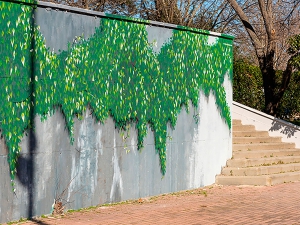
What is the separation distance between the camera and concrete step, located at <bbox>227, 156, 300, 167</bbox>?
13148mm

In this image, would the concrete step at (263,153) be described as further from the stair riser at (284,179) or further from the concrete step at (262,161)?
the stair riser at (284,179)

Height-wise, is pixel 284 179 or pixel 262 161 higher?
pixel 262 161

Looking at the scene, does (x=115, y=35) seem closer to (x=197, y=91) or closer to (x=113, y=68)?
(x=113, y=68)

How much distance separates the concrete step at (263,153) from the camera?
13.6 metres

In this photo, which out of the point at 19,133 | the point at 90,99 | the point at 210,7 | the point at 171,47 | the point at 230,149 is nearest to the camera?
the point at 19,133

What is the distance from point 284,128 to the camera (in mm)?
15664

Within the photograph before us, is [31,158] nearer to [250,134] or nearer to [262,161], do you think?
[262,161]

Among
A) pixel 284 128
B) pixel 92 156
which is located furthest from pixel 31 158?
pixel 284 128

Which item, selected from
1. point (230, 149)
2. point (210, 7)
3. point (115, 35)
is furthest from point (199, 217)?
point (210, 7)

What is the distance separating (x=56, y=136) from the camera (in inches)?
360

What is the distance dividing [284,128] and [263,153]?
6.54 ft

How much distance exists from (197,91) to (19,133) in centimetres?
493

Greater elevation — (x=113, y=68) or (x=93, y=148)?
(x=113, y=68)

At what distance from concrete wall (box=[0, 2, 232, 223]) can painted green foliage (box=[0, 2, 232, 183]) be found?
5.7 inches
